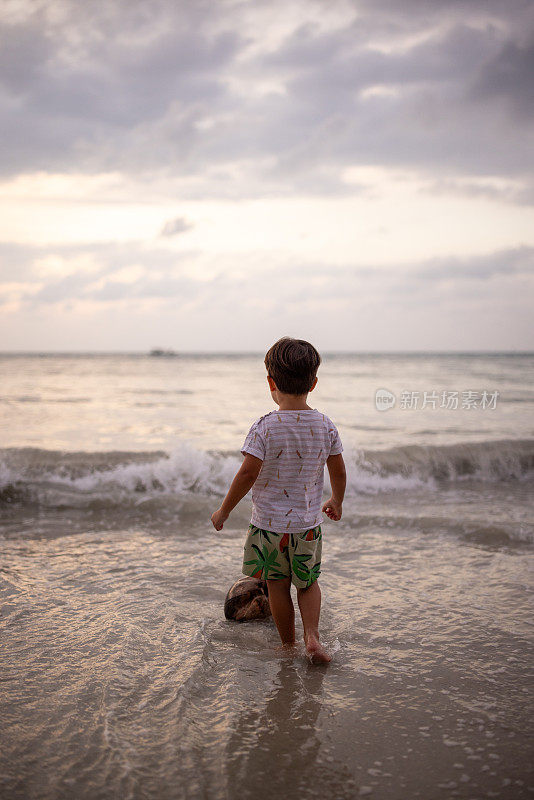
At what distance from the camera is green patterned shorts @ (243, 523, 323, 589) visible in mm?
2906

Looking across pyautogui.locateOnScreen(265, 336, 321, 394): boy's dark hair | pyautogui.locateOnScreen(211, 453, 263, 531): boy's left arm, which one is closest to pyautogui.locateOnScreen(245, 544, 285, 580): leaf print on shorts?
pyautogui.locateOnScreen(211, 453, 263, 531): boy's left arm

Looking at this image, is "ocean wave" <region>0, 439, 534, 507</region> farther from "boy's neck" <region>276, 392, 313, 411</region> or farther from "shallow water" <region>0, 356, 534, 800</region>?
"boy's neck" <region>276, 392, 313, 411</region>

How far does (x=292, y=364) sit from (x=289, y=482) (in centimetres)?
61

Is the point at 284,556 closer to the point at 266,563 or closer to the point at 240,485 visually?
the point at 266,563

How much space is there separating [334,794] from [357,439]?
934 cm

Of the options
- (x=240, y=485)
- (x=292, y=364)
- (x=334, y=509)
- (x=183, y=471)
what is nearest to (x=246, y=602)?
(x=334, y=509)

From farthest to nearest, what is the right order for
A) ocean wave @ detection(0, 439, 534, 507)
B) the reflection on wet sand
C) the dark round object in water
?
ocean wave @ detection(0, 439, 534, 507) → the dark round object in water → the reflection on wet sand

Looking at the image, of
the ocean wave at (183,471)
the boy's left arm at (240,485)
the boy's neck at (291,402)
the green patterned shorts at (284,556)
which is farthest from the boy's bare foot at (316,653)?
the ocean wave at (183,471)

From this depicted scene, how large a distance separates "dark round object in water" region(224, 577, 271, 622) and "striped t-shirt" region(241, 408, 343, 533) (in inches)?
32.1

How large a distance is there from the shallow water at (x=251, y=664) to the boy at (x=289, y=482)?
1.36 feet

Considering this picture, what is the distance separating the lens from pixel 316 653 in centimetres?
283

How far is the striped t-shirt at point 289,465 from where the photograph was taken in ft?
9.38

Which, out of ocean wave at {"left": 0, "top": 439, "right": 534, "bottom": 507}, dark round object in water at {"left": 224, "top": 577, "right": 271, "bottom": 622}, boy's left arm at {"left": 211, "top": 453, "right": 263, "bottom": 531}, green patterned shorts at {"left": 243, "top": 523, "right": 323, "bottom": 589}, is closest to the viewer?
boy's left arm at {"left": 211, "top": 453, "right": 263, "bottom": 531}

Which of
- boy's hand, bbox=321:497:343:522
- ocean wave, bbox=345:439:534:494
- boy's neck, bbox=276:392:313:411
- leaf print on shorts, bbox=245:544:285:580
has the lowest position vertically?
ocean wave, bbox=345:439:534:494
